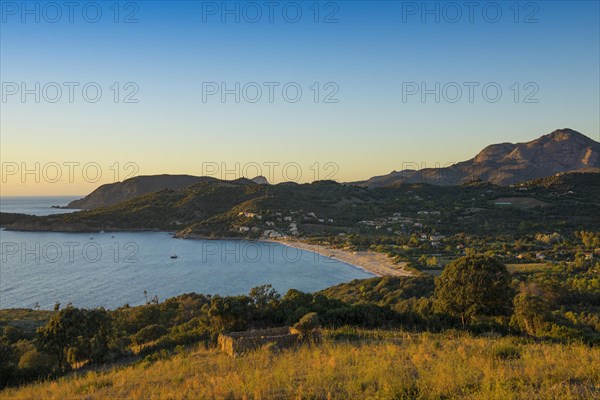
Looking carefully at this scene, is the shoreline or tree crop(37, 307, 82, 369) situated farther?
the shoreline

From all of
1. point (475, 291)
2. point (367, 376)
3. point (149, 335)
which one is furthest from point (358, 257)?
point (367, 376)

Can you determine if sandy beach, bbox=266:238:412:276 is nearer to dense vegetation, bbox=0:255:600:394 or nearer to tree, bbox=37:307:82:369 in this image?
dense vegetation, bbox=0:255:600:394

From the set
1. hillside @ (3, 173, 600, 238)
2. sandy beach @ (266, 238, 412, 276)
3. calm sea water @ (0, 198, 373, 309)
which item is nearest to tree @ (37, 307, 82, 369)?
calm sea water @ (0, 198, 373, 309)

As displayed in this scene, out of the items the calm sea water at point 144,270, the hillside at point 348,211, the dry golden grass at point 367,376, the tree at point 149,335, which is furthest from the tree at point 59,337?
the hillside at point 348,211

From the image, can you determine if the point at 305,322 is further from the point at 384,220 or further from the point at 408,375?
the point at 384,220

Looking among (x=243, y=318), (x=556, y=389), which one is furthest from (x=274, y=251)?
(x=556, y=389)

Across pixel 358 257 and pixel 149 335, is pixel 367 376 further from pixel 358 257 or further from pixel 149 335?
pixel 358 257
